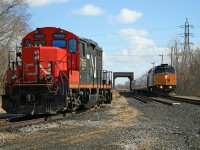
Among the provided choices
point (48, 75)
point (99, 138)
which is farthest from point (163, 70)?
point (99, 138)

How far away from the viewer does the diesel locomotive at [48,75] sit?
43.1ft

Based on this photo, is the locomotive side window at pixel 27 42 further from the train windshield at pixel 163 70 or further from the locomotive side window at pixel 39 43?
the train windshield at pixel 163 70

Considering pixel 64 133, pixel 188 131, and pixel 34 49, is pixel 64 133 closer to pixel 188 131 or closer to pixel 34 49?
pixel 188 131

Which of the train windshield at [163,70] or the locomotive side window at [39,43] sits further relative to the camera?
the train windshield at [163,70]

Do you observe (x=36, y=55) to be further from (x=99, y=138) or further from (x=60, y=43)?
(x=99, y=138)

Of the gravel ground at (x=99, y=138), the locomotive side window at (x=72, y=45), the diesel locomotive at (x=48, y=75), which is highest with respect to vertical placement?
the locomotive side window at (x=72, y=45)

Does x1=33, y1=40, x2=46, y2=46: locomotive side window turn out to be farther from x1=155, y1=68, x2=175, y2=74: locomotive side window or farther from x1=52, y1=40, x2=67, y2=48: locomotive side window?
x1=155, y1=68, x2=175, y2=74: locomotive side window

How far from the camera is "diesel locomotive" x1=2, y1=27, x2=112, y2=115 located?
13.1 metres

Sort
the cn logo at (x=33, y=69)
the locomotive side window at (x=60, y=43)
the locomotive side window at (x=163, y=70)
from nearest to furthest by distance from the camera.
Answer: the cn logo at (x=33, y=69) → the locomotive side window at (x=60, y=43) → the locomotive side window at (x=163, y=70)

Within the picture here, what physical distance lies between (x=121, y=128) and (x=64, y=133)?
6.55ft

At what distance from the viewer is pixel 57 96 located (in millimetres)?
13055

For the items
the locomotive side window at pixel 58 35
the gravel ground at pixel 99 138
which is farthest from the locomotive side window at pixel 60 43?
the gravel ground at pixel 99 138

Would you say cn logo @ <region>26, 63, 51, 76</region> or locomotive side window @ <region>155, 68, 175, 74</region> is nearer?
cn logo @ <region>26, 63, 51, 76</region>

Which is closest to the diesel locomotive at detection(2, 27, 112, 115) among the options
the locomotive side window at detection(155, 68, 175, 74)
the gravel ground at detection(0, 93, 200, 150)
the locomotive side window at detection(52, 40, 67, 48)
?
the locomotive side window at detection(52, 40, 67, 48)
